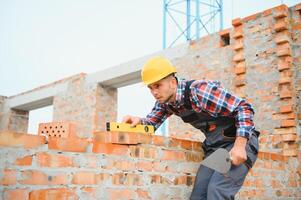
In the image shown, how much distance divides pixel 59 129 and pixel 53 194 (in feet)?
2.95

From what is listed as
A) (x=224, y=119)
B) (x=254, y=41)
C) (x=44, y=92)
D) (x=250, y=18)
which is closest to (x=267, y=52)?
(x=254, y=41)

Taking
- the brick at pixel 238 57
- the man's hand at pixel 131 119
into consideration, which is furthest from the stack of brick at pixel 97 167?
the brick at pixel 238 57

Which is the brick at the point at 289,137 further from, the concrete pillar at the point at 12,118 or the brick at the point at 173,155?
the concrete pillar at the point at 12,118

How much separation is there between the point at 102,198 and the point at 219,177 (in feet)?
2.51

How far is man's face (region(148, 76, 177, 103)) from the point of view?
95.7 inches

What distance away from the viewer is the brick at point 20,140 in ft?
5.94

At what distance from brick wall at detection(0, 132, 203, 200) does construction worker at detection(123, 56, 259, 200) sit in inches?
8.3

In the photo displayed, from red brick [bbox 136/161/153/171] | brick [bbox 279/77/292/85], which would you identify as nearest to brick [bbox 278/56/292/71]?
brick [bbox 279/77/292/85]

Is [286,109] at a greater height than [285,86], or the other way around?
[285,86]

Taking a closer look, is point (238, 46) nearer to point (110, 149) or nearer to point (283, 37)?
point (283, 37)

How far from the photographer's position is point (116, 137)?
240 cm

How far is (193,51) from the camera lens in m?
6.71

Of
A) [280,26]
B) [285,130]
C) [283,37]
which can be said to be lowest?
[285,130]

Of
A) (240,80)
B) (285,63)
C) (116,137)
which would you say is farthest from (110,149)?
(240,80)
